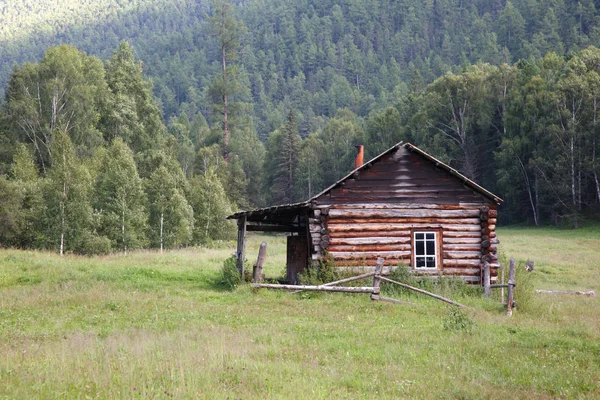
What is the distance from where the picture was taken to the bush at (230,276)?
71.1ft

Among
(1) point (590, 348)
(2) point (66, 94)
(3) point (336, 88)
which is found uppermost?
(3) point (336, 88)

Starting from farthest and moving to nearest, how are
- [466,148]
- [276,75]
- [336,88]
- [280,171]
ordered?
[276,75] < [336,88] < [280,171] < [466,148]

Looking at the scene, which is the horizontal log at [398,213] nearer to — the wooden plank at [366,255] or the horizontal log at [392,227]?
the horizontal log at [392,227]

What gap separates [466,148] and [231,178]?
99.1 feet

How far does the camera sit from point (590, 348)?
11.9 metres

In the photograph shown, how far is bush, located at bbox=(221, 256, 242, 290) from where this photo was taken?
853 inches

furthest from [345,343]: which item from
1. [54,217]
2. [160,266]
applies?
[54,217]

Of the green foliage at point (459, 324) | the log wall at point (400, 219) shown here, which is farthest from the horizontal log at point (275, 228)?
the green foliage at point (459, 324)

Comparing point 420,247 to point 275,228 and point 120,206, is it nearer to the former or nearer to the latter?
point 275,228

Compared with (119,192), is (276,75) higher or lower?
higher

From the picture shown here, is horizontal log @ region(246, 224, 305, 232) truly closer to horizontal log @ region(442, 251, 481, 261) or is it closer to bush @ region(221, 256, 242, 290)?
bush @ region(221, 256, 242, 290)

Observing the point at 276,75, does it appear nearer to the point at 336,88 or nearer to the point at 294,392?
the point at 336,88

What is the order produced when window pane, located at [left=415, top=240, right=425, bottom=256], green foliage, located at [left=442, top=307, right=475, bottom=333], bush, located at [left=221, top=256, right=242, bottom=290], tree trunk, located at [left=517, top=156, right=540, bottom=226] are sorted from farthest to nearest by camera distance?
tree trunk, located at [left=517, top=156, right=540, bottom=226], window pane, located at [left=415, top=240, right=425, bottom=256], bush, located at [left=221, top=256, right=242, bottom=290], green foliage, located at [left=442, top=307, right=475, bottom=333]

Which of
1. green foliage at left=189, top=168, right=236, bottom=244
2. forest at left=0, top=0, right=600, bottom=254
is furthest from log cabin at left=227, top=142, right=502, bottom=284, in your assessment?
green foliage at left=189, top=168, right=236, bottom=244
